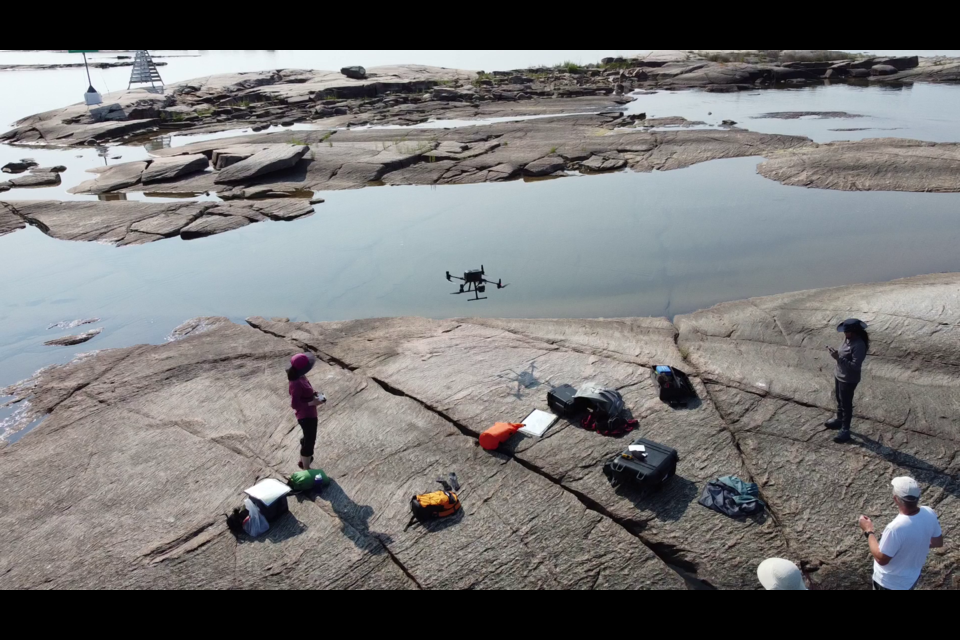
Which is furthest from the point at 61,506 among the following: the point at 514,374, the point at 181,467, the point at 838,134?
the point at 838,134

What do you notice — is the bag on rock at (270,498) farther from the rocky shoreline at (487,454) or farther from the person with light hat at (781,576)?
the person with light hat at (781,576)

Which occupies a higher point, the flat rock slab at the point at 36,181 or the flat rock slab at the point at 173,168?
the flat rock slab at the point at 173,168

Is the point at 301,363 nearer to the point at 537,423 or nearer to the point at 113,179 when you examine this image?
the point at 537,423

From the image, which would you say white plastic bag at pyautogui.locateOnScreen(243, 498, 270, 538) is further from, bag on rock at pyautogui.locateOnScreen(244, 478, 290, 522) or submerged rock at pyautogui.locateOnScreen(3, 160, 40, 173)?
submerged rock at pyautogui.locateOnScreen(3, 160, 40, 173)

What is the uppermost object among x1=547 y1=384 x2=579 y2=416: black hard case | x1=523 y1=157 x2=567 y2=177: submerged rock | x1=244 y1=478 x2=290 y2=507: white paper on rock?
x1=523 y1=157 x2=567 y2=177: submerged rock

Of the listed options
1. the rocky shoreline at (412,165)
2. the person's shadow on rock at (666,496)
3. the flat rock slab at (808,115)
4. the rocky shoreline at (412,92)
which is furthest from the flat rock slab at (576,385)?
the rocky shoreline at (412,92)

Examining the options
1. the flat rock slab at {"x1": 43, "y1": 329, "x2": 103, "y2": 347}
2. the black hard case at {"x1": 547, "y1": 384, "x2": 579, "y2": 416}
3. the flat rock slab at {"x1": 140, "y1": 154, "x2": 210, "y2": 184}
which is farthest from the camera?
the flat rock slab at {"x1": 140, "y1": 154, "x2": 210, "y2": 184}

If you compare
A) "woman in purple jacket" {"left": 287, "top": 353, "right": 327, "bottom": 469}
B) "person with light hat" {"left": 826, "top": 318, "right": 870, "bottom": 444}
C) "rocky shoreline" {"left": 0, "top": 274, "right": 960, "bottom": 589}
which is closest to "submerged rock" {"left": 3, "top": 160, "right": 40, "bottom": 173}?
"rocky shoreline" {"left": 0, "top": 274, "right": 960, "bottom": 589}

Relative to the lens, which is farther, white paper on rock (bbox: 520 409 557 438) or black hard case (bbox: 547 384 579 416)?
black hard case (bbox: 547 384 579 416)
